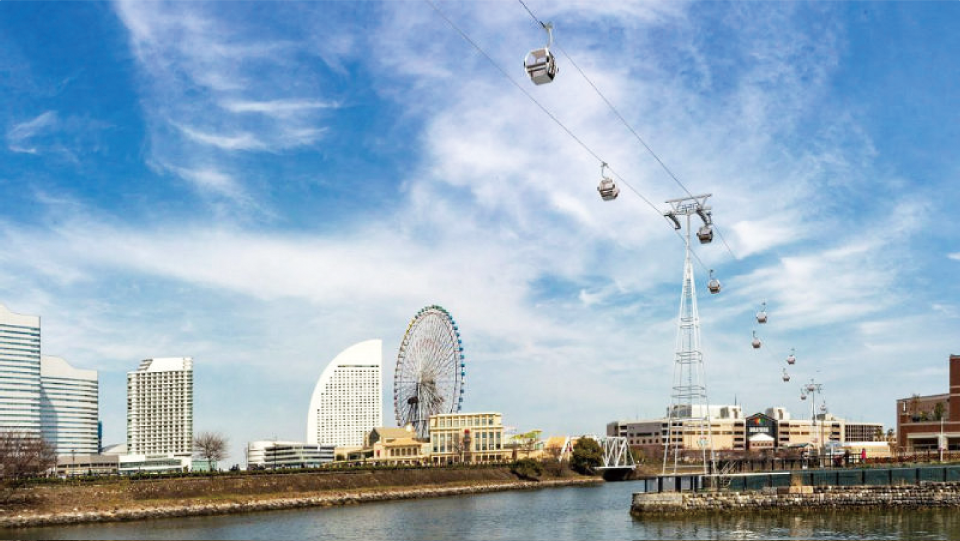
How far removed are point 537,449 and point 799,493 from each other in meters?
121

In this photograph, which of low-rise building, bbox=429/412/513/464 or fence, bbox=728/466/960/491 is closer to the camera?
fence, bbox=728/466/960/491

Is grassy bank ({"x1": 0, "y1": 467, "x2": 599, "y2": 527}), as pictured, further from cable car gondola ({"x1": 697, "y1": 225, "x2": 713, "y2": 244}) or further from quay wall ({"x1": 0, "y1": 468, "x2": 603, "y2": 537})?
cable car gondola ({"x1": 697, "y1": 225, "x2": 713, "y2": 244})

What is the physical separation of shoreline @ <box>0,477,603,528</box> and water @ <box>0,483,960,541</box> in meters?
2.96

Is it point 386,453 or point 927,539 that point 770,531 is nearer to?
point 927,539

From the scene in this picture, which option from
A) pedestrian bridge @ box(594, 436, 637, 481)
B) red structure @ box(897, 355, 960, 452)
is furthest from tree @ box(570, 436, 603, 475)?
red structure @ box(897, 355, 960, 452)

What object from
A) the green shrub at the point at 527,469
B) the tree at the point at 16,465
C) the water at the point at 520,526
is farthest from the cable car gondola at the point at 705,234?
the green shrub at the point at 527,469

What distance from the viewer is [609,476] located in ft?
584

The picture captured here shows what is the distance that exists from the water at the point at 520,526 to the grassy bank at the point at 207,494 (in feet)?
13.2

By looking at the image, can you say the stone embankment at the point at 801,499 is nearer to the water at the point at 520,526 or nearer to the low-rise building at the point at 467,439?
the water at the point at 520,526

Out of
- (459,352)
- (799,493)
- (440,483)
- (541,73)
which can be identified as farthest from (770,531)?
(459,352)

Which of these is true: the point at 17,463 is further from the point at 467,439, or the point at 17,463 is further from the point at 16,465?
the point at 467,439

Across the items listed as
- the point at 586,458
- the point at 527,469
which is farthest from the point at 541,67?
the point at 586,458

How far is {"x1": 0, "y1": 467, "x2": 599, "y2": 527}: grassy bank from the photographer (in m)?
78.2

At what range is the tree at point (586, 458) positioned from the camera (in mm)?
174250
